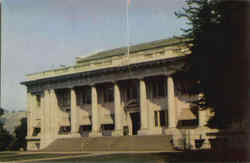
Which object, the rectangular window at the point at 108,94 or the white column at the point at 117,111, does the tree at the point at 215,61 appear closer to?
the white column at the point at 117,111

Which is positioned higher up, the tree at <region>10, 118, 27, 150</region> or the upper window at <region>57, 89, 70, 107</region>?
the upper window at <region>57, 89, 70, 107</region>

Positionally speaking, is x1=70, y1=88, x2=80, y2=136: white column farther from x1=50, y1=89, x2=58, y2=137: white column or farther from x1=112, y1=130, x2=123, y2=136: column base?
x1=112, y1=130, x2=123, y2=136: column base

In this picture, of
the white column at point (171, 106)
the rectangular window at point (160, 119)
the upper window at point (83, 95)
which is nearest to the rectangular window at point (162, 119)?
the rectangular window at point (160, 119)

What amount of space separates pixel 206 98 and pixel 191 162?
409 cm

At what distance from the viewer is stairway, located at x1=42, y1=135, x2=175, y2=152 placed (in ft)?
158

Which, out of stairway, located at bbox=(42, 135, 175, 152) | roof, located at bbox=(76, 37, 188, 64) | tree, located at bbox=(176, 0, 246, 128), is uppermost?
roof, located at bbox=(76, 37, 188, 64)

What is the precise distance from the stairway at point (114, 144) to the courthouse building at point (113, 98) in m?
2.22

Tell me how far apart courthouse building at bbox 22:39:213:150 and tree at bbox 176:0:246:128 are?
69.9 ft

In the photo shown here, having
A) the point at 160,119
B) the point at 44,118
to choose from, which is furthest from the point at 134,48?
the point at 44,118

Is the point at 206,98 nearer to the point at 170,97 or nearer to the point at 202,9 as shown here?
the point at 202,9

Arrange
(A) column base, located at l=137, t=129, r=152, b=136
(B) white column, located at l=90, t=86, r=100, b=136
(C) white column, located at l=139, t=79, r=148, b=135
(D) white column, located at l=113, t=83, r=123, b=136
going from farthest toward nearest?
1. (B) white column, located at l=90, t=86, r=100, b=136
2. (D) white column, located at l=113, t=83, r=123, b=136
3. (C) white column, located at l=139, t=79, r=148, b=135
4. (A) column base, located at l=137, t=129, r=152, b=136

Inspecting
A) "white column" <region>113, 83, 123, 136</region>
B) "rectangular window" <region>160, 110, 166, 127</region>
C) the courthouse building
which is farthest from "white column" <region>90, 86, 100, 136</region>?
"rectangular window" <region>160, 110, 166, 127</region>

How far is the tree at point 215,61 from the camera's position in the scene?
2353 cm

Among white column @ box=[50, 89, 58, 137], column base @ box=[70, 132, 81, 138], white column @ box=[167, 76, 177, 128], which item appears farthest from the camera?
white column @ box=[50, 89, 58, 137]
